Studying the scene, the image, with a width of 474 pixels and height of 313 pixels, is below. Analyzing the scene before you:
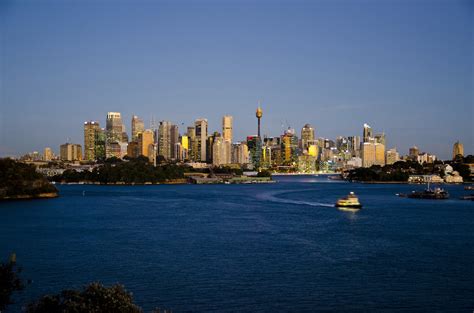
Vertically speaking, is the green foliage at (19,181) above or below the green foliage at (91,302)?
above

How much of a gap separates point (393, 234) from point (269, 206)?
1434cm

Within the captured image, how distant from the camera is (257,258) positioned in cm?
1716

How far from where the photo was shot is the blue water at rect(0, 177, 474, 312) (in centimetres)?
1276

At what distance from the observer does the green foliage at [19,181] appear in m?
41.5

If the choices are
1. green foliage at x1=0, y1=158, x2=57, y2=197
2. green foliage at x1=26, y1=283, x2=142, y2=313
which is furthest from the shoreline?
green foliage at x1=26, y1=283, x2=142, y2=313

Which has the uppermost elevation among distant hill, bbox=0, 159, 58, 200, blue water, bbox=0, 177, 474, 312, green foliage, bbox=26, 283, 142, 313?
distant hill, bbox=0, 159, 58, 200

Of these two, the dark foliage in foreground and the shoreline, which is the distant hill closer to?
the shoreline

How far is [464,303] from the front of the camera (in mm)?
12398

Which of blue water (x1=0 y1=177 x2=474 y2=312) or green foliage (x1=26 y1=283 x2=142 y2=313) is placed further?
blue water (x1=0 y1=177 x2=474 y2=312)

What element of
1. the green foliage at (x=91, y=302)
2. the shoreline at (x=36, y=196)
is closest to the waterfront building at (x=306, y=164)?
the shoreline at (x=36, y=196)

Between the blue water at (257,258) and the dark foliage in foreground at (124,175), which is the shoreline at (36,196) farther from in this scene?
the dark foliage in foreground at (124,175)

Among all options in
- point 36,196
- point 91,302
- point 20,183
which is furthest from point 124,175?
point 91,302

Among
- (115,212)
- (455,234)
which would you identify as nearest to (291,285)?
(455,234)

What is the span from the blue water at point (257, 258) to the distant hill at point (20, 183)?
11.5 metres
